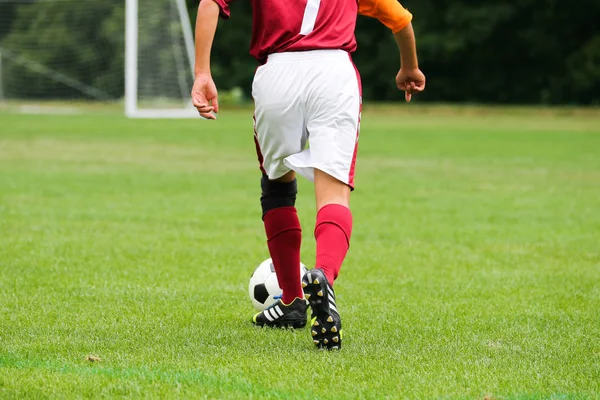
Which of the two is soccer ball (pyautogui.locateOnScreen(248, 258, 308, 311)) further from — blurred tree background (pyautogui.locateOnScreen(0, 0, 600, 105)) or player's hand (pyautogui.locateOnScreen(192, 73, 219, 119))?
blurred tree background (pyautogui.locateOnScreen(0, 0, 600, 105))

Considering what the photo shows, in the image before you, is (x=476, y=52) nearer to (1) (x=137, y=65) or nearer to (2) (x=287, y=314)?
(1) (x=137, y=65)

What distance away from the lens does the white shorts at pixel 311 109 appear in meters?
3.78

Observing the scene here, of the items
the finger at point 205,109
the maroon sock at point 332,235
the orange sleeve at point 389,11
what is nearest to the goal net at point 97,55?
the orange sleeve at point 389,11

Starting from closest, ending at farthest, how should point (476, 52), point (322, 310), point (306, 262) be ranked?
point (322, 310)
point (306, 262)
point (476, 52)

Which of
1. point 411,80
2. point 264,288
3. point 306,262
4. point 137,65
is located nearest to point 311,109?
point 411,80

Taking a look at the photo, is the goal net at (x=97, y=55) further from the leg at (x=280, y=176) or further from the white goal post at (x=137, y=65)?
the leg at (x=280, y=176)

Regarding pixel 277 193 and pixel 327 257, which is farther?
pixel 277 193

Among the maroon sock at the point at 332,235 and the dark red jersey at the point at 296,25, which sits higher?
the dark red jersey at the point at 296,25

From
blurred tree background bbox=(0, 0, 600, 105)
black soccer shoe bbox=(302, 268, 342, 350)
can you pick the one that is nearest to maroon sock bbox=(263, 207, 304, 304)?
black soccer shoe bbox=(302, 268, 342, 350)

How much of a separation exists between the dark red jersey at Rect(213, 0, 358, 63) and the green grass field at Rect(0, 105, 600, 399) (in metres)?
1.19

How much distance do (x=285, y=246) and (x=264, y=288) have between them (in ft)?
1.47

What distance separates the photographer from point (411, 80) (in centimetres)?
432

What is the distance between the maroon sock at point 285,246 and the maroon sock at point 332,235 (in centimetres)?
43

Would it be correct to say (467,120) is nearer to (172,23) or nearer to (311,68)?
(172,23)
